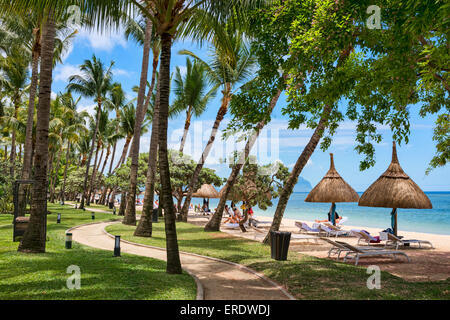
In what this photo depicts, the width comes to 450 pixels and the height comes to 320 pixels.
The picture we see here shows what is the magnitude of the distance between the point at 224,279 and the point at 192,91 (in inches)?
762

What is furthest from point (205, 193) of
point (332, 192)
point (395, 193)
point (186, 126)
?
point (395, 193)

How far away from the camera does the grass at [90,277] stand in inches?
234

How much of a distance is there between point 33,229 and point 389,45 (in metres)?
9.76

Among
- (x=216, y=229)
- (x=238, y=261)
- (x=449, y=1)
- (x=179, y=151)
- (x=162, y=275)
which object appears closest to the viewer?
(x=449, y=1)

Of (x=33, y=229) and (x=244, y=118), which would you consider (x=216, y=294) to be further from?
(x=33, y=229)

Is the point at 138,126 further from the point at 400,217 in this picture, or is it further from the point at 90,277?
the point at 400,217

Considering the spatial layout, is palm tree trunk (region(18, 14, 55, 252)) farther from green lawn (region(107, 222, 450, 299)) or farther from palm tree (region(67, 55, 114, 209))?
palm tree (region(67, 55, 114, 209))

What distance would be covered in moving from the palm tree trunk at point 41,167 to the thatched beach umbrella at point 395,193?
1366 centimetres

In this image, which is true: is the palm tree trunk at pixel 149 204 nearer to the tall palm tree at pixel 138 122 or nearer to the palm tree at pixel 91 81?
the tall palm tree at pixel 138 122

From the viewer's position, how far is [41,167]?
9.44m

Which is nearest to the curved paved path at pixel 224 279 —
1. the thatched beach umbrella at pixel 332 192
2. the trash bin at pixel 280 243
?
the trash bin at pixel 280 243

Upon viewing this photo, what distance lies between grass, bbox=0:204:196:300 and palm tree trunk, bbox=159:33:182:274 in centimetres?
42

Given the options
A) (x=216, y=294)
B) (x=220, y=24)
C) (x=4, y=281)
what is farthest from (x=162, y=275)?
(x=220, y=24)
